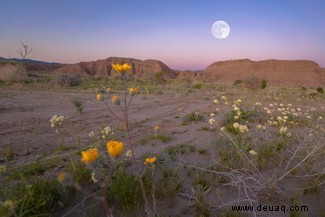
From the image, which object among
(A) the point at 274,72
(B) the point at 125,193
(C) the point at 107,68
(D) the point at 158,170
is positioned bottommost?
(D) the point at 158,170

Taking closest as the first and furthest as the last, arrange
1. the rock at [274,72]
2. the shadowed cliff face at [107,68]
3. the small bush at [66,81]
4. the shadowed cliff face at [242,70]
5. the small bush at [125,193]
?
the small bush at [125,193], the small bush at [66,81], the rock at [274,72], the shadowed cliff face at [242,70], the shadowed cliff face at [107,68]

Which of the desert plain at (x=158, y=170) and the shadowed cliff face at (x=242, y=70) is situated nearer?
the desert plain at (x=158, y=170)

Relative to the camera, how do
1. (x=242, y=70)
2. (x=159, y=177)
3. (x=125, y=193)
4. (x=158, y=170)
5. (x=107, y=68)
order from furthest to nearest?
(x=242, y=70)
(x=107, y=68)
(x=158, y=170)
(x=159, y=177)
(x=125, y=193)

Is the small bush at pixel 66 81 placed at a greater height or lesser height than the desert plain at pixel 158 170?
greater

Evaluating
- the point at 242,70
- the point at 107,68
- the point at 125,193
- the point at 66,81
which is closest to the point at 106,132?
the point at 125,193

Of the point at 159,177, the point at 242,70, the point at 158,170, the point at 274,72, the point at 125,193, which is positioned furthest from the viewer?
the point at 242,70

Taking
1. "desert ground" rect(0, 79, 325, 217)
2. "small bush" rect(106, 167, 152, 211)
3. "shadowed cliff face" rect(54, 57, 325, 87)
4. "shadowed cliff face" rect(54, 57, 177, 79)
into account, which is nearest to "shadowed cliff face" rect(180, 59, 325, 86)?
"shadowed cliff face" rect(54, 57, 325, 87)

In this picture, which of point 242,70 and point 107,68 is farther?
point 242,70

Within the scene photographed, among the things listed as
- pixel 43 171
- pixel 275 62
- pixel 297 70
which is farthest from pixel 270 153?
pixel 275 62

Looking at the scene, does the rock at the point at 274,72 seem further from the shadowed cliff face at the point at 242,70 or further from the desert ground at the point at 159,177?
the desert ground at the point at 159,177

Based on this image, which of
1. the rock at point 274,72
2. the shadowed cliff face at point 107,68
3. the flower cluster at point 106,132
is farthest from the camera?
the shadowed cliff face at point 107,68

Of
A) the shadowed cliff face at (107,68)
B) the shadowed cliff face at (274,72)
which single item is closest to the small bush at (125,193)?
the shadowed cliff face at (107,68)

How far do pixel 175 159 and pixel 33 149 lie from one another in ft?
7.25

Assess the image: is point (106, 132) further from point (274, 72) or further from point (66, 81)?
point (274, 72)
